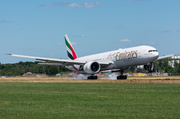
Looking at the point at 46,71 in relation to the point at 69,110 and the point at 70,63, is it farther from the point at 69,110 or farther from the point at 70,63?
the point at 69,110

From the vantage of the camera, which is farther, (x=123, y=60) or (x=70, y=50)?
(x=70, y=50)

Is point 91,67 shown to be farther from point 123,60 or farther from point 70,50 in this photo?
point 70,50

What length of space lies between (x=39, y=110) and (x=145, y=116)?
553cm

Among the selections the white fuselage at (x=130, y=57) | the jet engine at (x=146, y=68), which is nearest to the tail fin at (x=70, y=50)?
the white fuselage at (x=130, y=57)

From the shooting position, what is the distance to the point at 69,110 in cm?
1569

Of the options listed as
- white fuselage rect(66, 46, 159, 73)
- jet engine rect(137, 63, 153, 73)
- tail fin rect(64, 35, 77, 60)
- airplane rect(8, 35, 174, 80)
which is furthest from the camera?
tail fin rect(64, 35, 77, 60)

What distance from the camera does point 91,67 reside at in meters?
52.6

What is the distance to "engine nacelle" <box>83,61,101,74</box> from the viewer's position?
171 feet

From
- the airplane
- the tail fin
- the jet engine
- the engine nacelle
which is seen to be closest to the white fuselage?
the airplane

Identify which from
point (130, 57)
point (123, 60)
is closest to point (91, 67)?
point (123, 60)

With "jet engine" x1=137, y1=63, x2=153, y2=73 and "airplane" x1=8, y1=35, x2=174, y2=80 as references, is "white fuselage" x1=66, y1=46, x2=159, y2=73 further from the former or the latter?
"jet engine" x1=137, y1=63, x2=153, y2=73

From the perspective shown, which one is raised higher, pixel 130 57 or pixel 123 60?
pixel 130 57

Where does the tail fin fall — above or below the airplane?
above

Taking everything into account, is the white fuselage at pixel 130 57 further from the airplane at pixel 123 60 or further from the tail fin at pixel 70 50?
the tail fin at pixel 70 50
